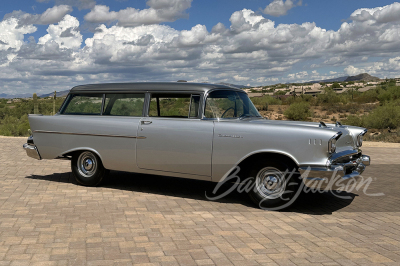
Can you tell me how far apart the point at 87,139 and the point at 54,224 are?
93.4 inches

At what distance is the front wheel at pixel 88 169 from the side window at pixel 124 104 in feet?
2.88

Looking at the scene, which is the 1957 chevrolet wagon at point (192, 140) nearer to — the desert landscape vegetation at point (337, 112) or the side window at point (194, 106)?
the side window at point (194, 106)

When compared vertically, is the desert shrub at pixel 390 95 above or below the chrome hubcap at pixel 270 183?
above

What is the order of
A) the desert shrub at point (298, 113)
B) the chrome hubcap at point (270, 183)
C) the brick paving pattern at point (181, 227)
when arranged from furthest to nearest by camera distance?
the desert shrub at point (298, 113), the chrome hubcap at point (270, 183), the brick paving pattern at point (181, 227)

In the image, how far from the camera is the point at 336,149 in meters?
5.89

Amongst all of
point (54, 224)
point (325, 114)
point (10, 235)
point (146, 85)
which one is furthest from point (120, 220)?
point (325, 114)

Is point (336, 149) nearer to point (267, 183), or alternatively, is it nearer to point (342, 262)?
point (267, 183)

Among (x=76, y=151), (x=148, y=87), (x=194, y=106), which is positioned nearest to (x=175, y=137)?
(x=194, y=106)

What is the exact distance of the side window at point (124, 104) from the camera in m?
7.12

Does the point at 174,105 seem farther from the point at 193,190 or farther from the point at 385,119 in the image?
the point at 385,119

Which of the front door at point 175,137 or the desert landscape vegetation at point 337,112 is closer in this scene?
the front door at point 175,137

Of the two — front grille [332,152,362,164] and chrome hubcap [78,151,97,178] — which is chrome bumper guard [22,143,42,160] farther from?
front grille [332,152,362,164]

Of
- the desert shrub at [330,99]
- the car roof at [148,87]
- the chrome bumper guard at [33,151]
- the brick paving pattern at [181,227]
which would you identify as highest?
the desert shrub at [330,99]

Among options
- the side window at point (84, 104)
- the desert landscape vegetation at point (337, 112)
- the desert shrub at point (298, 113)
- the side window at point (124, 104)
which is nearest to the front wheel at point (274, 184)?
the side window at point (124, 104)
